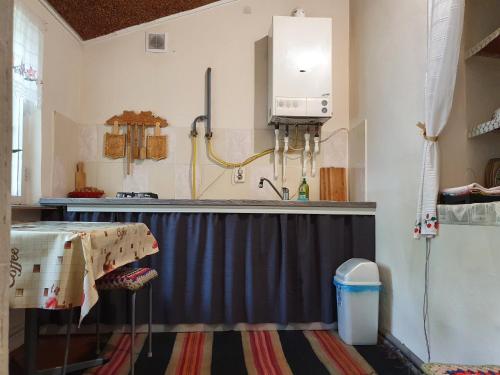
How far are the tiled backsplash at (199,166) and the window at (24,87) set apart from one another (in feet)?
1.75

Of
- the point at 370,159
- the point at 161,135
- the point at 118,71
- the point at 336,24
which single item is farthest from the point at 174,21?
the point at 370,159

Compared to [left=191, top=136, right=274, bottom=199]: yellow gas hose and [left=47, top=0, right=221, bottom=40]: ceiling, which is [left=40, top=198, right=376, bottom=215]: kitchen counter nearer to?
[left=191, top=136, right=274, bottom=199]: yellow gas hose

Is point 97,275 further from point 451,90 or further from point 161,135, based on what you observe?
point 161,135

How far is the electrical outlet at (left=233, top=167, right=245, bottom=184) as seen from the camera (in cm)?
301

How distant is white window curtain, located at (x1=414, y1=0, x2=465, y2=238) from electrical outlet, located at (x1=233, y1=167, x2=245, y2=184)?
1.51m

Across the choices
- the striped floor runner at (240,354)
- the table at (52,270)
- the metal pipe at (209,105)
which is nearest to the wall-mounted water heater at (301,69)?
the metal pipe at (209,105)

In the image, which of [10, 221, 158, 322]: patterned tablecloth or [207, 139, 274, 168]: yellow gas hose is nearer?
[10, 221, 158, 322]: patterned tablecloth

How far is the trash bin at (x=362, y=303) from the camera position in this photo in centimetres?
227

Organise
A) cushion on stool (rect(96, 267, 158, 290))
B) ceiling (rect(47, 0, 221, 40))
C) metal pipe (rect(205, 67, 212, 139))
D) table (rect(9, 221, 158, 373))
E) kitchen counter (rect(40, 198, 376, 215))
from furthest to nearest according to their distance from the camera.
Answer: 1. metal pipe (rect(205, 67, 212, 139))
2. ceiling (rect(47, 0, 221, 40))
3. kitchen counter (rect(40, 198, 376, 215))
4. cushion on stool (rect(96, 267, 158, 290))
5. table (rect(9, 221, 158, 373))

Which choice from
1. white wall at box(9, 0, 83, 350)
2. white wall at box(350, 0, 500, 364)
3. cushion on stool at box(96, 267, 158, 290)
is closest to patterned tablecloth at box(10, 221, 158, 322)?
cushion on stool at box(96, 267, 158, 290)

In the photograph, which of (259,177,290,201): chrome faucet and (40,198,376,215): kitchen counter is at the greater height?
(259,177,290,201): chrome faucet

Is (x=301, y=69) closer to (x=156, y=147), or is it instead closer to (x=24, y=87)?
(x=156, y=147)

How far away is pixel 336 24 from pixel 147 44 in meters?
1.58

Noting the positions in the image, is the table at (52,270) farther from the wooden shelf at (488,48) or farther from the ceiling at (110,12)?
the ceiling at (110,12)
